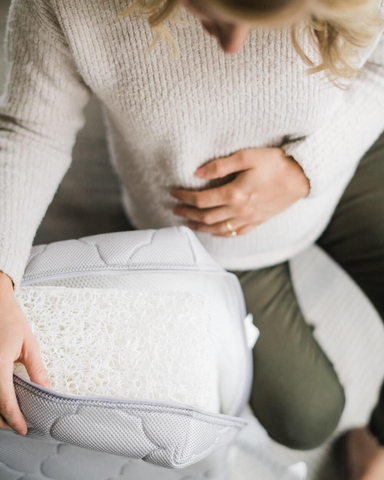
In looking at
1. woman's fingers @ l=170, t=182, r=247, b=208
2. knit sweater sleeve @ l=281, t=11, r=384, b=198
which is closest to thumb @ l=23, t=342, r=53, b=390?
woman's fingers @ l=170, t=182, r=247, b=208

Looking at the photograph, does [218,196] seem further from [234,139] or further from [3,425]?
[3,425]

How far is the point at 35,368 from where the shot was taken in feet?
1.54

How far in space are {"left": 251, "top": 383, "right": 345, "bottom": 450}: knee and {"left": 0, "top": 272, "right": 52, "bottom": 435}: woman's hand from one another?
0.41 meters

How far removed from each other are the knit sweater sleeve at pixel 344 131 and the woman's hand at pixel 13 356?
0.41 metres

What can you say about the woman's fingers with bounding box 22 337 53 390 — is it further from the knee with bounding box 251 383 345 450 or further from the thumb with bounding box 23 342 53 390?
the knee with bounding box 251 383 345 450

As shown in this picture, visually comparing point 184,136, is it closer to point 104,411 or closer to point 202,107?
point 202,107

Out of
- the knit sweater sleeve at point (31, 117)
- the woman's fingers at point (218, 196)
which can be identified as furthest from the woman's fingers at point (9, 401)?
the woman's fingers at point (218, 196)

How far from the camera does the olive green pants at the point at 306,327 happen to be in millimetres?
737

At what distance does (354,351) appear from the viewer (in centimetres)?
109

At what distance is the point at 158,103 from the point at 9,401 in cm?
37

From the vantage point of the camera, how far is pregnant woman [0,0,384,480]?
0.48m

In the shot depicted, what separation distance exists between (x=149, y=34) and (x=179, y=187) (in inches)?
9.5

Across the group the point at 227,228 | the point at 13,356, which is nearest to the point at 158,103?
the point at 227,228

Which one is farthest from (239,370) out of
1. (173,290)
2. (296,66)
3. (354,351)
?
(354,351)
